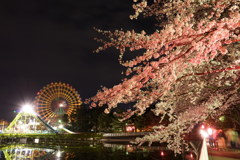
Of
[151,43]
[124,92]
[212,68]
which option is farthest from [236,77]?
[124,92]

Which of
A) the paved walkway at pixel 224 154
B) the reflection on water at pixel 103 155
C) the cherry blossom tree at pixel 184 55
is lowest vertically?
the reflection on water at pixel 103 155

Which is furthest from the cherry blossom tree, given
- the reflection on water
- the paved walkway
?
the reflection on water

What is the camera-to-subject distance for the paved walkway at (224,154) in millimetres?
6043

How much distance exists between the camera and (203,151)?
5012 mm

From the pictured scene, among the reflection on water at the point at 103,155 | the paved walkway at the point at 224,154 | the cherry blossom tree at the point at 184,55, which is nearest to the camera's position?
the cherry blossom tree at the point at 184,55

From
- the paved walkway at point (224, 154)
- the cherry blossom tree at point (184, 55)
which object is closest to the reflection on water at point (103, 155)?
the paved walkway at point (224, 154)

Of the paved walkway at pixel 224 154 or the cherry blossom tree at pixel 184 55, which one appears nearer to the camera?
the cherry blossom tree at pixel 184 55

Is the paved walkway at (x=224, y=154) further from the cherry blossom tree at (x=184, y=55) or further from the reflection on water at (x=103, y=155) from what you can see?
the reflection on water at (x=103, y=155)

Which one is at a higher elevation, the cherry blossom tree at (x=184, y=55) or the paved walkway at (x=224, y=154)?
the cherry blossom tree at (x=184, y=55)

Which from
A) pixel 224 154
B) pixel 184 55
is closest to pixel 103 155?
pixel 224 154

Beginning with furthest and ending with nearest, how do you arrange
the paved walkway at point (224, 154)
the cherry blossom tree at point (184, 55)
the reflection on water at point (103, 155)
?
1. the reflection on water at point (103, 155)
2. the paved walkway at point (224, 154)
3. the cherry blossom tree at point (184, 55)

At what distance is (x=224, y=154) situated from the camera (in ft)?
20.5

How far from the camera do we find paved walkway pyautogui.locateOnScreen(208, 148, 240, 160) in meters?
6.04

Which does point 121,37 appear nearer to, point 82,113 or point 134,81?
point 134,81
